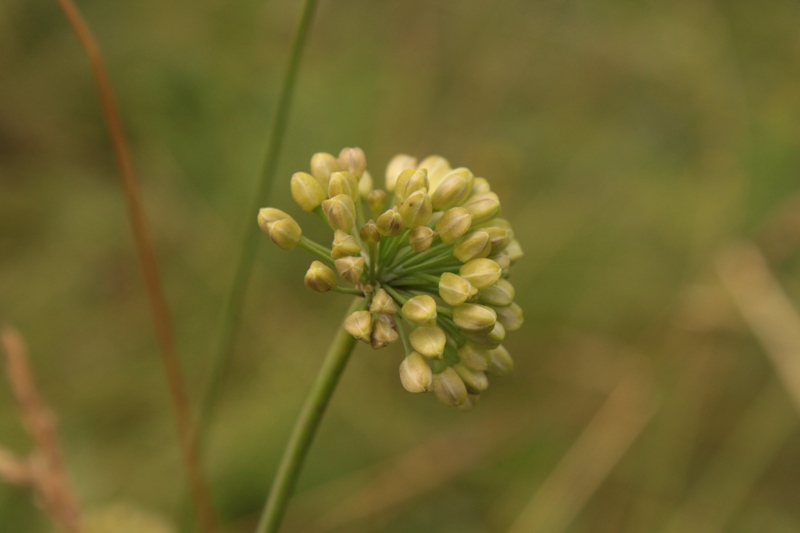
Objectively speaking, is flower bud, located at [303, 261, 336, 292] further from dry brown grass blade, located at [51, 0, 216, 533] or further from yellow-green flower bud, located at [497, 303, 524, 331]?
dry brown grass blade, located at [51, 0, 216, 533]

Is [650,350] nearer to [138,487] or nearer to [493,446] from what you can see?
[493,446]

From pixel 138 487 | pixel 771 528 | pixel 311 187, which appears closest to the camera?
pixel 311 187

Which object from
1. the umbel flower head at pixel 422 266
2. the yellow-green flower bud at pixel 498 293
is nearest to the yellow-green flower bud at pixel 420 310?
the umbel flower head at pixel 422 266

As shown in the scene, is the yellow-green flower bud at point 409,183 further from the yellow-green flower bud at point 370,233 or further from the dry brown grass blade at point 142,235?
the dry brown grass blade at point 142,235

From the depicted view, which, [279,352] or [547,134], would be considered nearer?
[279,352]

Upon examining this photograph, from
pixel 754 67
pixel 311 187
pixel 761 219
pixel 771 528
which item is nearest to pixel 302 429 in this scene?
pixel 311 187

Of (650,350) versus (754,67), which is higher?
(754,67)

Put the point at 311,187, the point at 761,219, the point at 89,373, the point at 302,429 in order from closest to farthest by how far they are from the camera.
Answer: the point at 302,429 → the point at 311,187 → the point at 89,373 → the point at 761,219
